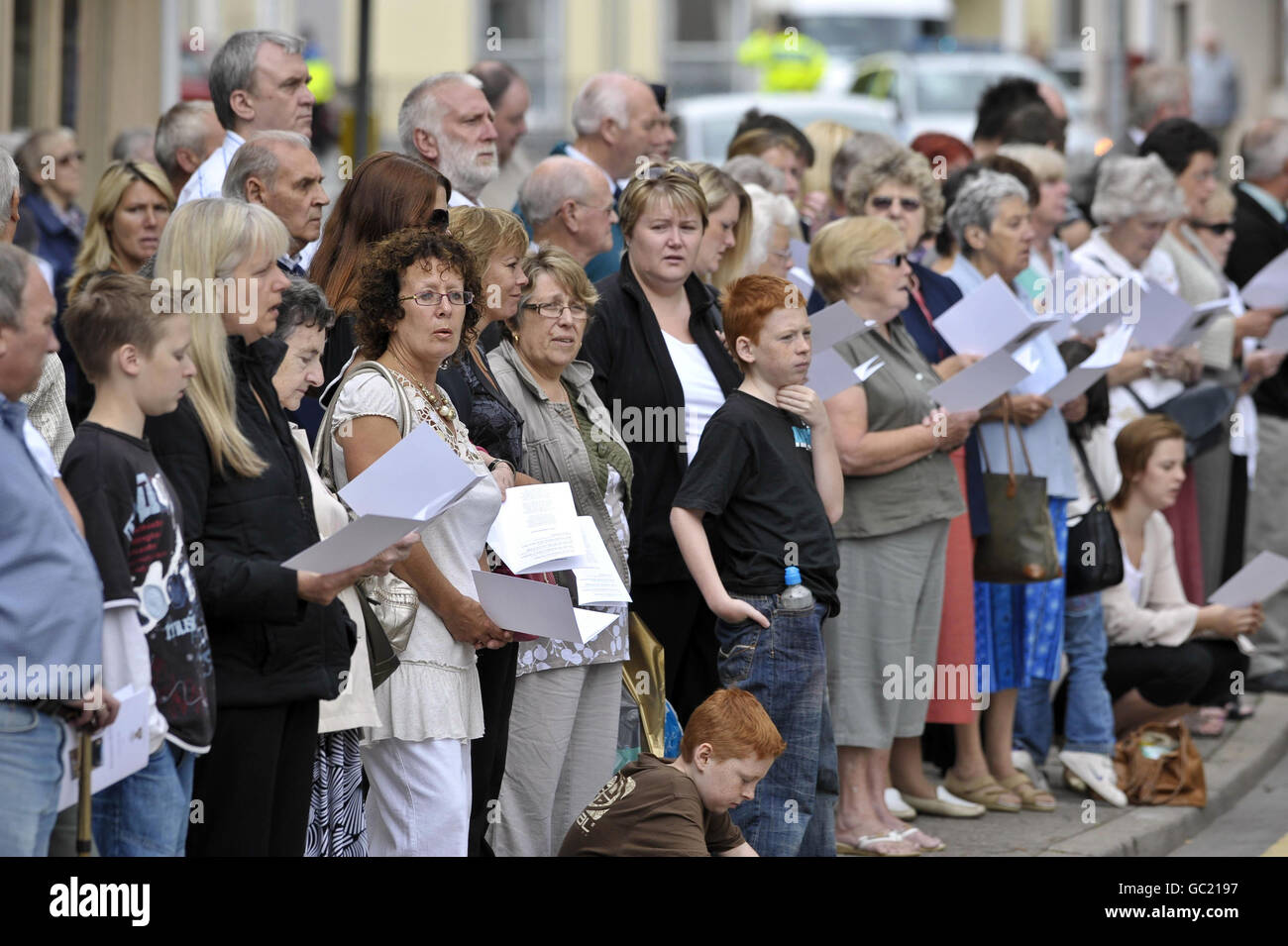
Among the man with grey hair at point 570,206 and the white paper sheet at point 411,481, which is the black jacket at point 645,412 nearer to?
the man with grey hair at point 570,206

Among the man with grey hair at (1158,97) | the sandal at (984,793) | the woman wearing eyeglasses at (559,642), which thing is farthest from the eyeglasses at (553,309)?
the man with grey hair at (1158,97)

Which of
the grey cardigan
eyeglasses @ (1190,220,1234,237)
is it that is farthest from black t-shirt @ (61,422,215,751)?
eyeglasses @ (1190,220,1234,237)

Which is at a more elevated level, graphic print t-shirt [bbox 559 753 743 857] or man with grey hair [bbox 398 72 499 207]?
man with grey hair [bbox 398 72 499 207]

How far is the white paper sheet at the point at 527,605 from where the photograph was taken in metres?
5.11

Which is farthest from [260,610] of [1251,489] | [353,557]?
[1251,489]

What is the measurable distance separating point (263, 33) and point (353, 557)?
313cm

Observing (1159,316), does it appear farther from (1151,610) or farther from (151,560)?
(151,560)

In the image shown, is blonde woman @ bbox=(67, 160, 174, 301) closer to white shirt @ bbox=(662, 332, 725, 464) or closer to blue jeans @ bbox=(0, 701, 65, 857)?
white shirt @ bbox=(662, 332, 725, 464)

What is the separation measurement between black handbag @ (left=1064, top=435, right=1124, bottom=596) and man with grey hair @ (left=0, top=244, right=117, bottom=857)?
4.89 meters

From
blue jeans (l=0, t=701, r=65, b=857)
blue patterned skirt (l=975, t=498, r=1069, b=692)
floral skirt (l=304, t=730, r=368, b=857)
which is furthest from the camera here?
blue patterned skirt (l=975, t=498, r=1069, b=692)

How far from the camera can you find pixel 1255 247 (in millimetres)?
10961

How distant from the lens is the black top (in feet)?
18.6

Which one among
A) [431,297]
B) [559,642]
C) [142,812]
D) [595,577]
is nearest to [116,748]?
[142,812]
